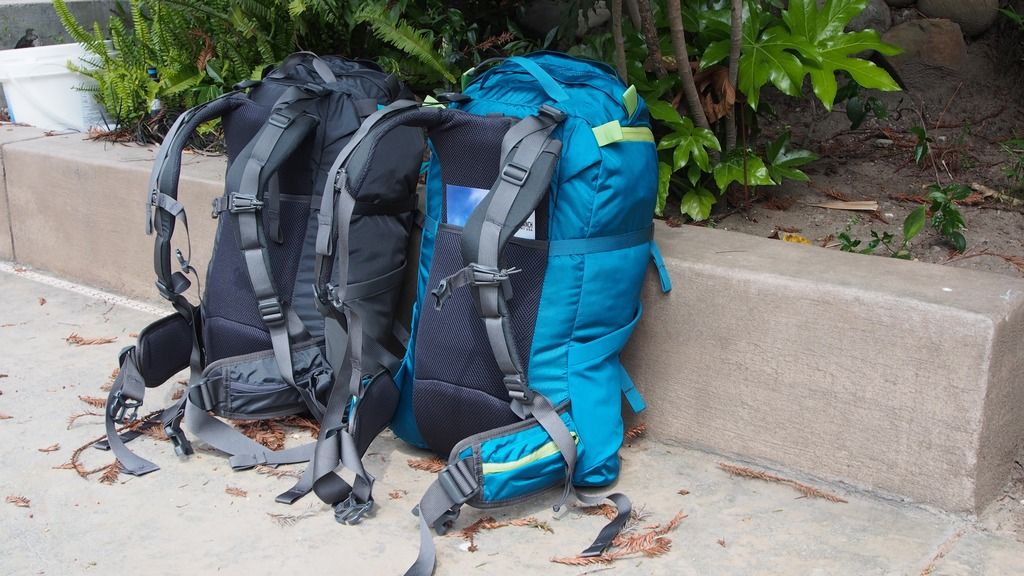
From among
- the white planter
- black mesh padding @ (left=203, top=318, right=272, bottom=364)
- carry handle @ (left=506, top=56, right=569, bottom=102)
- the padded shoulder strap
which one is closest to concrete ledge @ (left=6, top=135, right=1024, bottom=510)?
carry handle @ (left=506, top=56, right=569, bottom=102)

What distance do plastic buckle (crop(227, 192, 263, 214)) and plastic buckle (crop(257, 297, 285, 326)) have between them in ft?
0.91

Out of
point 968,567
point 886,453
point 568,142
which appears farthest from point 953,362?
point 568,142

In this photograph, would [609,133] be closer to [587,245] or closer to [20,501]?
[587,245]

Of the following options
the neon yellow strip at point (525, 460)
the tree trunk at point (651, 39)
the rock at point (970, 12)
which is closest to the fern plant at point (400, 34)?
the tree trunk at point (651, 39)

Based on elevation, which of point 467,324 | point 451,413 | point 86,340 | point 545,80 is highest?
point 545,80

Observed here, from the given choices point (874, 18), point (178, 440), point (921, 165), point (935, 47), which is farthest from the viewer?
point (874, 18)

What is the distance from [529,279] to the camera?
8.93ft

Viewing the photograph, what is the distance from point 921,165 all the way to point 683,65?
1.16 metres

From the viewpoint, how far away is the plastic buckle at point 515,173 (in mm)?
2531

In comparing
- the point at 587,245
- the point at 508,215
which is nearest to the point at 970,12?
the point at 587,245

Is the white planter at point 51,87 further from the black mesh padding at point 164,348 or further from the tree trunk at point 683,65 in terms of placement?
the tree trunk at point 683,65

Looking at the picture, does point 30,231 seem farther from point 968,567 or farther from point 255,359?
point 968,567

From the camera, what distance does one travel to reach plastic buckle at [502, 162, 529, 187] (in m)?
2.53

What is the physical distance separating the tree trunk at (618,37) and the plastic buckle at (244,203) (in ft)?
4.28
